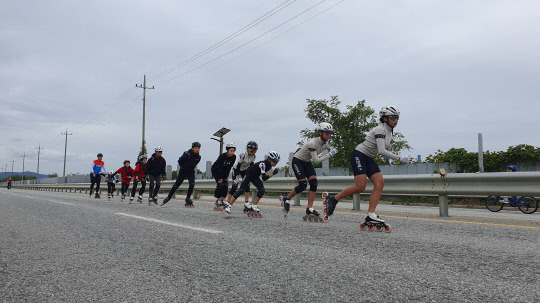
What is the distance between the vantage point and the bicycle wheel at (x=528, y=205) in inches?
494

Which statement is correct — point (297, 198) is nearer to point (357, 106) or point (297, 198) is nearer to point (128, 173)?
point (128, 173)

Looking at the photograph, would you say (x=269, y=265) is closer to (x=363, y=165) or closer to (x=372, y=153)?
(x=363, y=165)

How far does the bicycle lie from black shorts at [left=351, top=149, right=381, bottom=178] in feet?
29.3

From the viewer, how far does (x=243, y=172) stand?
10203 mm

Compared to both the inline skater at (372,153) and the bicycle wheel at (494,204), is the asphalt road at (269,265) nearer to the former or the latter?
the inline skater at (372,153)

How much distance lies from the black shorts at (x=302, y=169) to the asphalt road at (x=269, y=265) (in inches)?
88.8

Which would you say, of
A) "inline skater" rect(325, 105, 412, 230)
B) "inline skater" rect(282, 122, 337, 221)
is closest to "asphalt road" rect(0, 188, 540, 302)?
"inline skater" rect(325, 105, 412, 230)

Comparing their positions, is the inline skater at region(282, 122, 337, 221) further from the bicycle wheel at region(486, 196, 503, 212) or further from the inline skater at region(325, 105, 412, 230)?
the bicycle wheel at region(486, 196, 503, 212)

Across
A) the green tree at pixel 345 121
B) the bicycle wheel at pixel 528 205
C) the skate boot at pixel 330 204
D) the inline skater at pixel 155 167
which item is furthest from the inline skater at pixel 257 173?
the green tree at pixel 345 121

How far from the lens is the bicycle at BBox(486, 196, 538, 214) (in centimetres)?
1265

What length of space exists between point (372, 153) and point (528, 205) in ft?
30.0

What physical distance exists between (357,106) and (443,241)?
46205 mm

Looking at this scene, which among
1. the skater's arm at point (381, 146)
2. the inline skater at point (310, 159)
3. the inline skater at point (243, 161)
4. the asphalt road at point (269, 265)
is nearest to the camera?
the asphalt road at point (269, 265)

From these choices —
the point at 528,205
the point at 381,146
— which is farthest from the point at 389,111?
the point at 528,205
